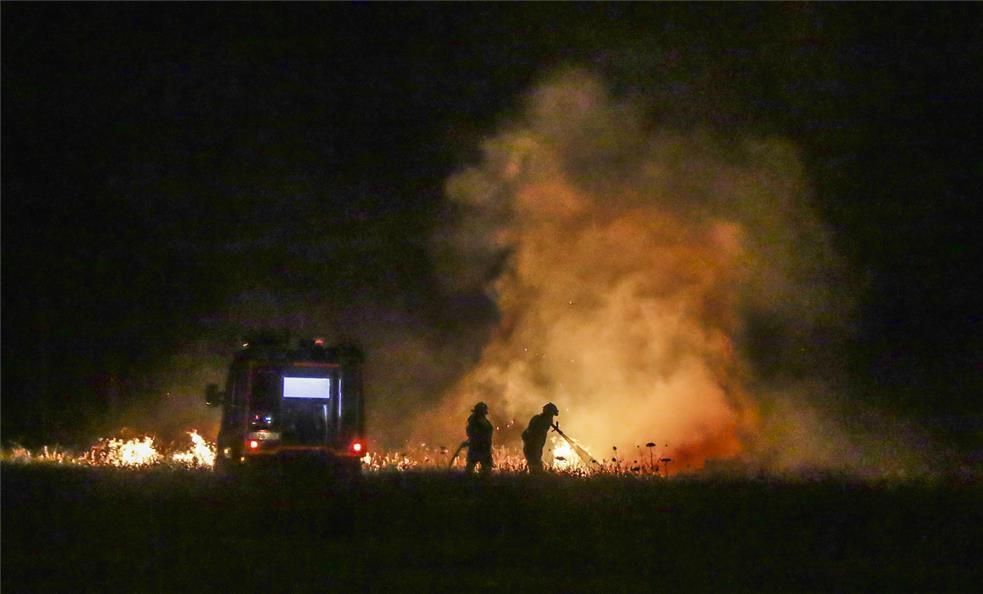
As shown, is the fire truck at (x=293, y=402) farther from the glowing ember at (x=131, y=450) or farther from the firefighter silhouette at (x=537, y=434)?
the glowing ember at (x=131, y=450)

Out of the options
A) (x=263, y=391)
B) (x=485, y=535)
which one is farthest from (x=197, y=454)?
(x=485, y=535)

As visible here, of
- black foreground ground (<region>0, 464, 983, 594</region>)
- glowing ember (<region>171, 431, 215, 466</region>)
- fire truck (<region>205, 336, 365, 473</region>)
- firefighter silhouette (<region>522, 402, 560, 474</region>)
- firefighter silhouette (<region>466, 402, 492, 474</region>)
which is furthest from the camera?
glowing ember (<region>171, 431, 215, 466</region>)

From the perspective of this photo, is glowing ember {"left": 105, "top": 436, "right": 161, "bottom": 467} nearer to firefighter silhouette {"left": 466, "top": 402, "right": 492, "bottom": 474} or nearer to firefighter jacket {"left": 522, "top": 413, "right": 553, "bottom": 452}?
firefighter silhouette {"left": 466, "top": 402, "right": 492, "bottom": 474}

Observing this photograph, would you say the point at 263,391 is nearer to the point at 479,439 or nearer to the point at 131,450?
the point at 479,439

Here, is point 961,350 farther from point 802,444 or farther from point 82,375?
point 82,375

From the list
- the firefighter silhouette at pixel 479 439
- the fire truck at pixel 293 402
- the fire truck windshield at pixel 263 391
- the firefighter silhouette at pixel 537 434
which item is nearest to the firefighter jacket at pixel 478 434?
the firefighter silhouette at pixel 479 439

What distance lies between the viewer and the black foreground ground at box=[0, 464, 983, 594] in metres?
11.3

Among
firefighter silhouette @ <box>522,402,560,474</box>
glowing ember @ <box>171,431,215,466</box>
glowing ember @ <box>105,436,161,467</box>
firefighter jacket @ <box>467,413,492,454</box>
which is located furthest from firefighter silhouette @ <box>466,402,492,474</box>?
glowing ember @ <box>105,436,161,467</box>

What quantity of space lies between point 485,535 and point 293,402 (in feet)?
23.8

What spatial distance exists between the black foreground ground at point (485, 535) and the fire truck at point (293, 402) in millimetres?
2930

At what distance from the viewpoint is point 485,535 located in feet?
44.3

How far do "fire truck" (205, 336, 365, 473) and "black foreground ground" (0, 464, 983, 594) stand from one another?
115 inches

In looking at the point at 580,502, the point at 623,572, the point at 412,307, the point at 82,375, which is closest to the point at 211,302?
the point at 82,375

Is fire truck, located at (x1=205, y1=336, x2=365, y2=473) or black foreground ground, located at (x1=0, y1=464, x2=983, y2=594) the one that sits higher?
fire truck, located at (x1=205, y1=336, x2=365, y2=473)
